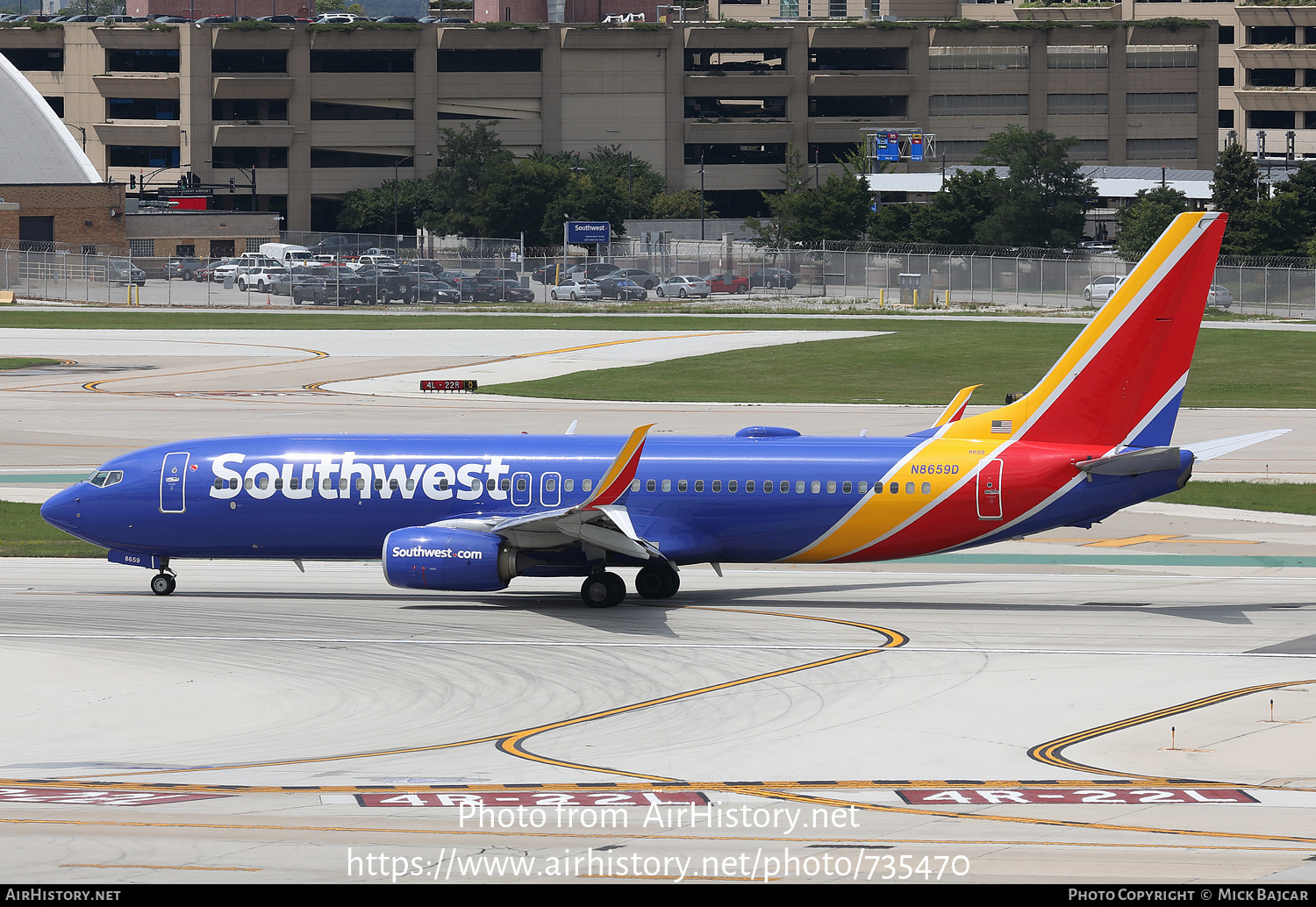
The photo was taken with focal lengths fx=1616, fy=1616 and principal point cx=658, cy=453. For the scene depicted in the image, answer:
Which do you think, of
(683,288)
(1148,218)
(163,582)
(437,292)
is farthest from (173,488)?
(1148,218)

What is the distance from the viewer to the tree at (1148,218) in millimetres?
132875

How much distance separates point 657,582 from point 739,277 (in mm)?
104061

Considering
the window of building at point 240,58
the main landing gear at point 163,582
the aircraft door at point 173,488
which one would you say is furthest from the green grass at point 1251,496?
the window of building at point 240,58

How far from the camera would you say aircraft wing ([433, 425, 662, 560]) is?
106ft

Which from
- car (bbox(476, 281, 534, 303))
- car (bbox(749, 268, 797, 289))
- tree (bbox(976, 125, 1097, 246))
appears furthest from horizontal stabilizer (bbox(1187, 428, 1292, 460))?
tree (bbox(976, 125, 1097, 246))

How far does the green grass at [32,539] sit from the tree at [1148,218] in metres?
99.7

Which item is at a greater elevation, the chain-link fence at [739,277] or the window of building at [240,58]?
the window of building at [240,58]

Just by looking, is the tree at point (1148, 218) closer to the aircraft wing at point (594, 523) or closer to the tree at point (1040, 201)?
the tree at point (1040, 201)

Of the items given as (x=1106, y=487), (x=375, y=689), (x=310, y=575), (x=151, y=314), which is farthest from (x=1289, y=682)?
(x=151, y=314)

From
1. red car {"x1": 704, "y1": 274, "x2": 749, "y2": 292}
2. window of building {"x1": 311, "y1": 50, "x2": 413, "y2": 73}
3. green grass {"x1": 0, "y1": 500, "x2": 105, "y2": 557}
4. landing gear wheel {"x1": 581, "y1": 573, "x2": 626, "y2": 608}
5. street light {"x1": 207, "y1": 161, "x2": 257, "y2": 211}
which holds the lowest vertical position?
green grass {"x1": 0, "y1": 500, "x2": 105, "y2": 557}

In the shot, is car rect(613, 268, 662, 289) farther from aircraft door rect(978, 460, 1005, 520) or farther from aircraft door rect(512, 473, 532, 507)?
aircraft door rect(978, 460, 1005, 520)

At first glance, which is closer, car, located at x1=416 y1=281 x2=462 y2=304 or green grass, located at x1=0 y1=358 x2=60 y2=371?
green grass, located at x1=0 y1=358 x2=60 y2=371

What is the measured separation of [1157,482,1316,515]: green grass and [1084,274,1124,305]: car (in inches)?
2823

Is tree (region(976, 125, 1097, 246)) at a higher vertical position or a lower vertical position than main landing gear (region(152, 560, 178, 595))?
higher
